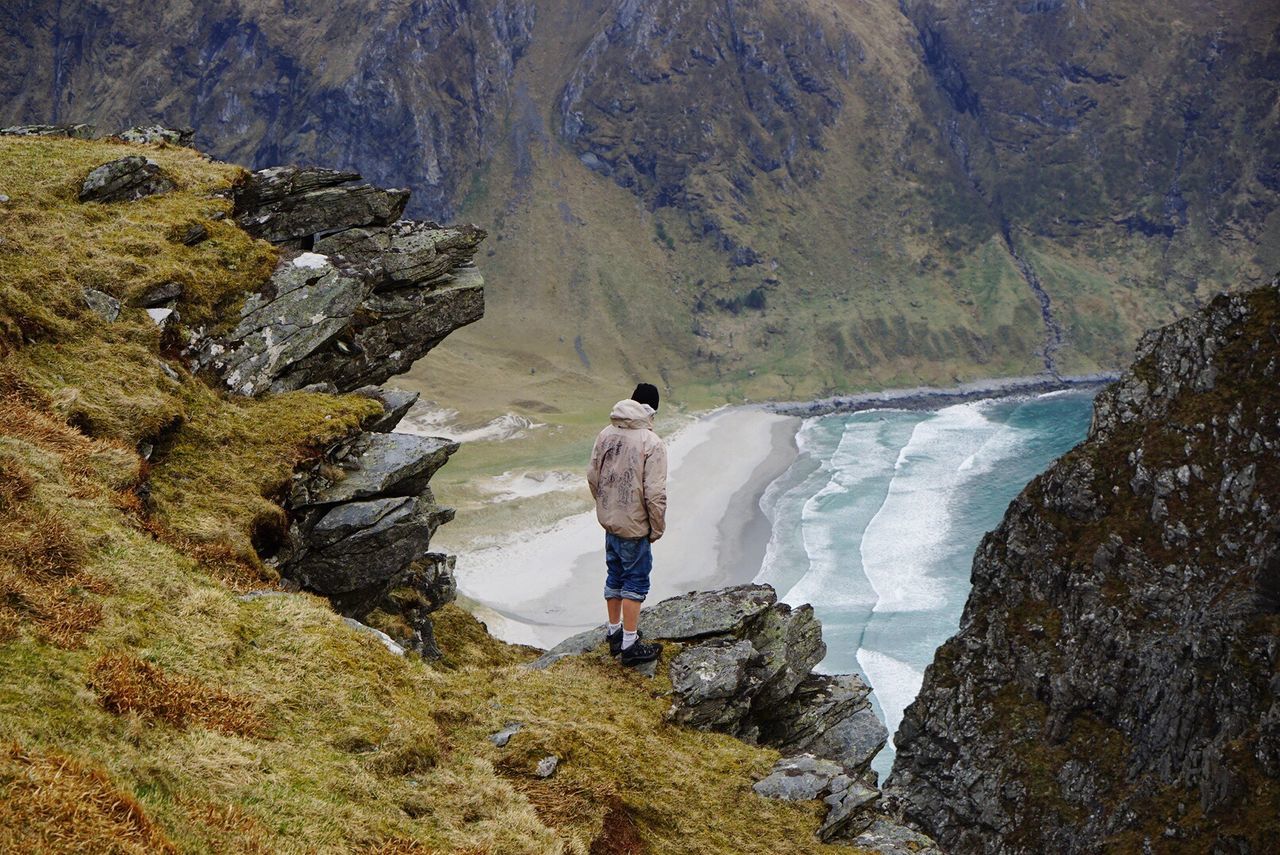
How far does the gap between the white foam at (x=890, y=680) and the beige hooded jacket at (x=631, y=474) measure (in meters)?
53.9

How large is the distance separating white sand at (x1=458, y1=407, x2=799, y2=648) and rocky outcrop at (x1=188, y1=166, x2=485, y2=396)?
2373 inches

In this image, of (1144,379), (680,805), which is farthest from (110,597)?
(1144,379)

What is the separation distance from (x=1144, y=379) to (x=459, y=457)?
131 m

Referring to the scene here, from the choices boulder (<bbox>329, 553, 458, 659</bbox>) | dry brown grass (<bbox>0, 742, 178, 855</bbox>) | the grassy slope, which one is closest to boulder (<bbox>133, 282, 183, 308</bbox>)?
the grassy slope

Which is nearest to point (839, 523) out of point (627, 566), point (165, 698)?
point (627, 566)

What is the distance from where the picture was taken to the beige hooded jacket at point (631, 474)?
15.9 metres

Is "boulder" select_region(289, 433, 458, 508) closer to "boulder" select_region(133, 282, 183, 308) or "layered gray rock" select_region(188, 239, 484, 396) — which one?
"layered gray rock" select_region(188, 239, 484, 396)

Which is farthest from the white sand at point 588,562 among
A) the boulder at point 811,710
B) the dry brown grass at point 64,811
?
the dry brown grass at point 64,811

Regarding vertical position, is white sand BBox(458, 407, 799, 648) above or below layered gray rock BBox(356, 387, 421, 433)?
below

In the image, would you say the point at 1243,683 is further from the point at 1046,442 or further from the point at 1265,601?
the point at 1046,442

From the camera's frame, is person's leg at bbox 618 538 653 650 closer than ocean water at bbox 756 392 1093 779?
Yes

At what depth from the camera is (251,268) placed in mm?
22734

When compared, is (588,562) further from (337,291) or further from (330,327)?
(330,327)

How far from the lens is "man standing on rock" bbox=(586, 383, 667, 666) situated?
15945 mm
